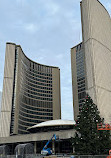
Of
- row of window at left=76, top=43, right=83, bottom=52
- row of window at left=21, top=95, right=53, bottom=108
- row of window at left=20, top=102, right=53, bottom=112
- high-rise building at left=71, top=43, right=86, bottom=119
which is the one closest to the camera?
row of window at left=21, top=95, right=53, bottom=108

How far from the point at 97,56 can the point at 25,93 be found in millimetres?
70489

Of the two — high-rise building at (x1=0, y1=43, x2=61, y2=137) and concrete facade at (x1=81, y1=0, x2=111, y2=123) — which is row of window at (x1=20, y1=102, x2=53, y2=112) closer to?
high-rise building at (x1=0, y1=43, x2=61, y2=137)

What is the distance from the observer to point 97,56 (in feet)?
237

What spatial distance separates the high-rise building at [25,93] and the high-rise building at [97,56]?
52.2 metres

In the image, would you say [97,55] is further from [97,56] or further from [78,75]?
[78,75]

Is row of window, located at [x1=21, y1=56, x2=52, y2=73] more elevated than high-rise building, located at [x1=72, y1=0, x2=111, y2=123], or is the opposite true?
row of window, located at [x1=21, y1=56, x2=52, y2=73]

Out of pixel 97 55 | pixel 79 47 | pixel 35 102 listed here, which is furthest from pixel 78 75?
pixel 97 55

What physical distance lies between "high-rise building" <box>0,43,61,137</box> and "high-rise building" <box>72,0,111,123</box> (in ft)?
171

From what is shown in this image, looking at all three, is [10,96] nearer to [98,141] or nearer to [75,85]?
[75,85]

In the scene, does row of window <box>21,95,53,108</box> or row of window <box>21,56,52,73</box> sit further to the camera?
row of window <box>21,56,52,73</box>

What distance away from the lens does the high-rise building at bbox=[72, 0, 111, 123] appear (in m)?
66.3

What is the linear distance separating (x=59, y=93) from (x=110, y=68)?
89.5 metres

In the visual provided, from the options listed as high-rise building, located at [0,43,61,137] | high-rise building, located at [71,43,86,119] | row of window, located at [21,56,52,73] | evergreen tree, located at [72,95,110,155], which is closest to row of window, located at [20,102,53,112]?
high-rise building, located at [0,43,61,137]

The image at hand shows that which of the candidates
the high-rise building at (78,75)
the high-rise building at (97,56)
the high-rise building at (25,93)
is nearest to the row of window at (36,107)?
the high-rise building at (25,93)
